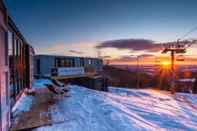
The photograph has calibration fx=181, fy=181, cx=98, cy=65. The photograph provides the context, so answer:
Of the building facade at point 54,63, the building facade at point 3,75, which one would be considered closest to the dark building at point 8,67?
the building facade at point 3,75

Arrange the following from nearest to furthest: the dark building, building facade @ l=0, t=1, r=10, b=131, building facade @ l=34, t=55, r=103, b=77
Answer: building facade @ l=0, t=1, r=10, b=131 < the dark building < building facade @ l=34, t=55, r=103, b=77

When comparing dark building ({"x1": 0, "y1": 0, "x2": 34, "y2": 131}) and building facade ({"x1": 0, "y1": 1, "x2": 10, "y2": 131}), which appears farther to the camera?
dark building ({"x1": 0, "y1": 0, "x2": 34, "y2": 131})

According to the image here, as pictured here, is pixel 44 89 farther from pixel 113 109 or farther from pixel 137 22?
pixel 137 22

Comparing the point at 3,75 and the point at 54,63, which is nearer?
the point at 3,75

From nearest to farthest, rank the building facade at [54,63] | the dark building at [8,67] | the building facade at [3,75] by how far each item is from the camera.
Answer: the building facade at [3,75] → the dark building at [8,67] → the building facade at [54,63]

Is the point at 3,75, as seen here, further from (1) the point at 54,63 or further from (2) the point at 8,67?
(1) the point at 54,63

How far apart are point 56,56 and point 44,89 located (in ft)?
31.1

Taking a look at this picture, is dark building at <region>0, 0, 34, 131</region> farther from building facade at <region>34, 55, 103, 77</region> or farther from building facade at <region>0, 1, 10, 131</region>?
building facade at <region>34, 55, 103, 77</region>

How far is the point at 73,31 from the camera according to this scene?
15234 mm

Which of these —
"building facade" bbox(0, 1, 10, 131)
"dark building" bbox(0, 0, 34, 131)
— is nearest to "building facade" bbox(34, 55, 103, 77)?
"dark building" bbox(0, 0, 34, 131)

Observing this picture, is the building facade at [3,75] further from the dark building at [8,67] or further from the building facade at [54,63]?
the building facade at [54,63]

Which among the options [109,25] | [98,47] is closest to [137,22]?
[109,25]

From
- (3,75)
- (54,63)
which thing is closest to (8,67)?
(3,75)

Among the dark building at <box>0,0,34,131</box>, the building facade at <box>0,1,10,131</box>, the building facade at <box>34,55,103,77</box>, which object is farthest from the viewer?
the building facade at <box>34,55,103,77</box>
